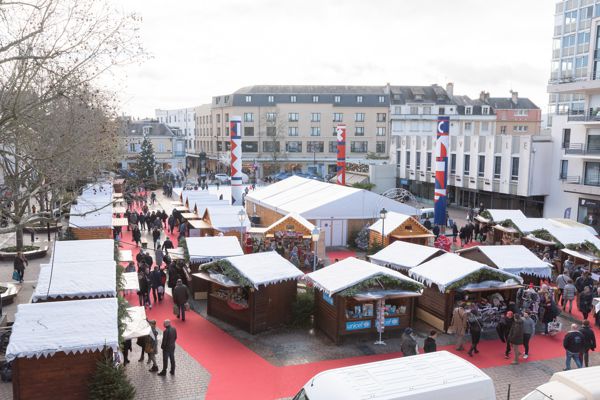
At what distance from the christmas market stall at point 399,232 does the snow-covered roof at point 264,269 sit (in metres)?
10.2

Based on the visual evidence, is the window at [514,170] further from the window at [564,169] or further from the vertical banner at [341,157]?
the vertical banner at [341,157]

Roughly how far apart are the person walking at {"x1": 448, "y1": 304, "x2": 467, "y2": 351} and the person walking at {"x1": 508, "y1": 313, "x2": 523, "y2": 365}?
1.20m

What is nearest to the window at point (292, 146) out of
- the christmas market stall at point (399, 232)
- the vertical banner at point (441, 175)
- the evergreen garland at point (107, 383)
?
the vertical banner at point (441, 175)

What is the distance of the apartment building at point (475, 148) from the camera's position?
37.2 metres

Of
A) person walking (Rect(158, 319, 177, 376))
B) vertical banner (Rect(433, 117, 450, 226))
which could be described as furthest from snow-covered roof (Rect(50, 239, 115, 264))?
vertical banner (Rect(433, 117, 450, 226))

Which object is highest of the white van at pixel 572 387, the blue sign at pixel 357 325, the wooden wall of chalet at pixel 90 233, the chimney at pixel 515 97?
the chimney at pixel 515 97

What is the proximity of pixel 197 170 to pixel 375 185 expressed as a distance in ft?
137

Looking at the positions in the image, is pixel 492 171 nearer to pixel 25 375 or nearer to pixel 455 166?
pixel 455 166

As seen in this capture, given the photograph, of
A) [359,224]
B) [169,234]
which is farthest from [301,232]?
[169,234]

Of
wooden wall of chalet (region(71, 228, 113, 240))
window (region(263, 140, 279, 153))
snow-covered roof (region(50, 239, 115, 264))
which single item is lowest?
wooden wall of chalet (region(71, 228, 113, 240))

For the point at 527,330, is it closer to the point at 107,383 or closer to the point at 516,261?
the point at 516,261

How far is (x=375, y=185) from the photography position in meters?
49.8

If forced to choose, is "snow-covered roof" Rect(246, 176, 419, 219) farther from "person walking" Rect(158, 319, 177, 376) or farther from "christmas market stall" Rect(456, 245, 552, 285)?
"person walking" Rect(158, 319, 177, 376)

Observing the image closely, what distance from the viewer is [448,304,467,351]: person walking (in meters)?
13.9
